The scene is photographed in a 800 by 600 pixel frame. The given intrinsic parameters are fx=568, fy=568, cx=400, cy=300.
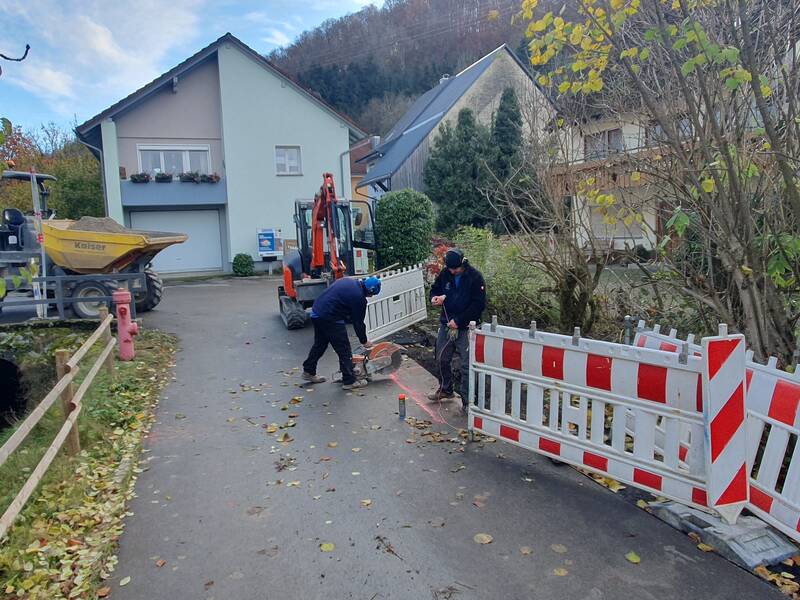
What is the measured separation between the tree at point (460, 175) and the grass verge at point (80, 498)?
68.1 ft

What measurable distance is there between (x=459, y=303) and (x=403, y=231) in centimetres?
1295

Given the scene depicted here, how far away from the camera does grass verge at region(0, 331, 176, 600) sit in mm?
3533

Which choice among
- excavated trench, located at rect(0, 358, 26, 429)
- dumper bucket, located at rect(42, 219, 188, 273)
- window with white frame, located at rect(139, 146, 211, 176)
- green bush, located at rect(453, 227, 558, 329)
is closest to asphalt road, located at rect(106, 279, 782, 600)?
green bush, located at rect(453, 227, 558, 329)

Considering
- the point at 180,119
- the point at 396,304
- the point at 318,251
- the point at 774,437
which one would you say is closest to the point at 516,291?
the point at 396,304

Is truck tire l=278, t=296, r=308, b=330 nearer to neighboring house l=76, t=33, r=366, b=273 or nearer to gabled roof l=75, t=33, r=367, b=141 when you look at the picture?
neighboring house l=76, t=33, r=366, b=273

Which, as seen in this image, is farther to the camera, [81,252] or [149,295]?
[149,295]

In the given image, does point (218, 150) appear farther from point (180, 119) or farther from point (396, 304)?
point (396, 304)

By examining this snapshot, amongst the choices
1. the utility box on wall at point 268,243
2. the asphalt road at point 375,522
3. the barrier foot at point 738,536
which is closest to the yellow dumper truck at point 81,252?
the asphalt road at point 375,522

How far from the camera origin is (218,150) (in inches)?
937

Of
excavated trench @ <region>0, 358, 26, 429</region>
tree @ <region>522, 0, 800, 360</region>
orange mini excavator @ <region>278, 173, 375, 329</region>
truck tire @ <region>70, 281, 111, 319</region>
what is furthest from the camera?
truck tire @ <region>70, 281, 111, 319</region>

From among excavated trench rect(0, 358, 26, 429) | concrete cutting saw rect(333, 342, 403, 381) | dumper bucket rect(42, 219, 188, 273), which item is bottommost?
excavated trench rect(0, 358, 26, 429)

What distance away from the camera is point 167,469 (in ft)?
17.0

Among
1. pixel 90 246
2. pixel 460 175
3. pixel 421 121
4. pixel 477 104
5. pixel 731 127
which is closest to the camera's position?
pixel 731 127

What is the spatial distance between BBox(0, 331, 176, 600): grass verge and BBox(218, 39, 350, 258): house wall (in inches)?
667
